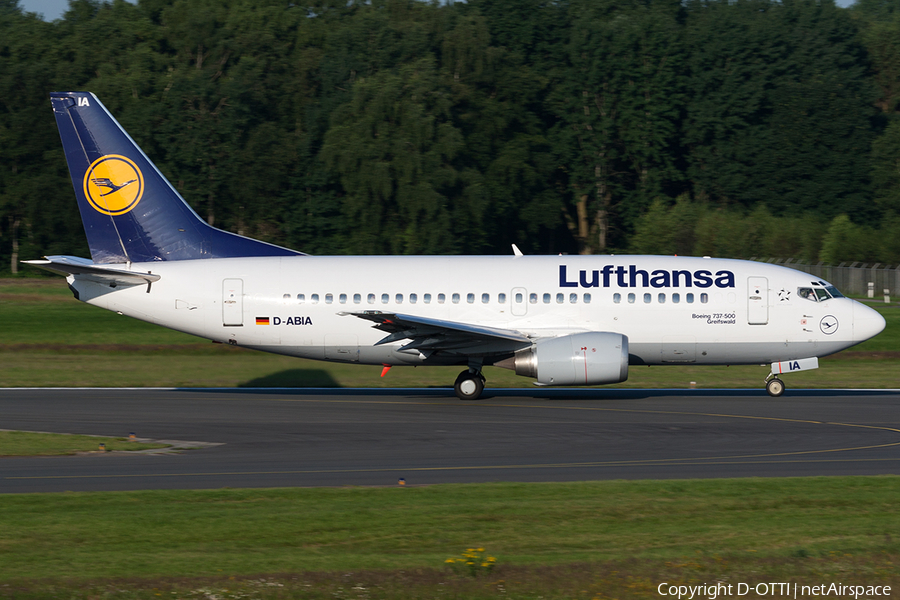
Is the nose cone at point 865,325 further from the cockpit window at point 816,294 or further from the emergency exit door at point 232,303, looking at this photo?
the emergency exit door at point 232,303

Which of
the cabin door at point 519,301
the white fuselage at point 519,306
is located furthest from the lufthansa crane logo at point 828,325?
the cabin door at point 519,301

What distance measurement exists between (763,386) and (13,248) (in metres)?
59.5

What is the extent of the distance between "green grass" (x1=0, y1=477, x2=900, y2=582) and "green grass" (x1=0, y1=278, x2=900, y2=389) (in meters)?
15.3

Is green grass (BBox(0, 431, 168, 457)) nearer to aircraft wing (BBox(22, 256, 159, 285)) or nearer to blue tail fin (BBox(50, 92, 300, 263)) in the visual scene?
aircraft wing (BBox(22, 256, 159, 285))

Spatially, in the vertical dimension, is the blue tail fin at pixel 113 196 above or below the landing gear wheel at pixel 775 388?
above

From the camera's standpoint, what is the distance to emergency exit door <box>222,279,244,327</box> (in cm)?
2702

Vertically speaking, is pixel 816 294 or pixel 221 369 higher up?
pixel 816 294

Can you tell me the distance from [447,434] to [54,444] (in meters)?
7.82

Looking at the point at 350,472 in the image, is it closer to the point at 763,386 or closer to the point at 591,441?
the point at 591,441

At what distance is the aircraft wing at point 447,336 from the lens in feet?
82.3

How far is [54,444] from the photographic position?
19.8 metres

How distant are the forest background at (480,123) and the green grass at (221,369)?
96.6ft

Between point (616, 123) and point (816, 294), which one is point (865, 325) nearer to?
point (816, 294)

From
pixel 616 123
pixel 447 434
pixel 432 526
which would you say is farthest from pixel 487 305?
pixel 616 123
